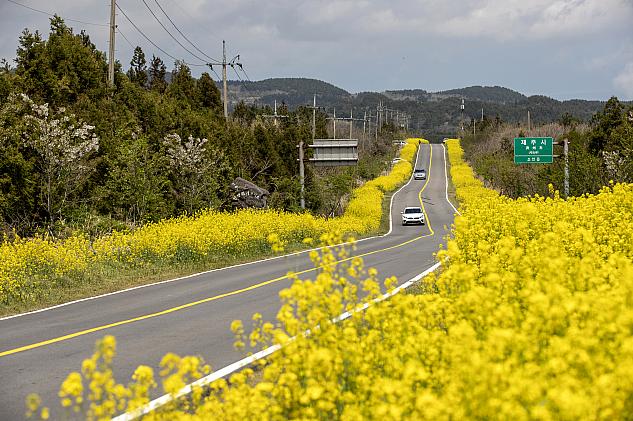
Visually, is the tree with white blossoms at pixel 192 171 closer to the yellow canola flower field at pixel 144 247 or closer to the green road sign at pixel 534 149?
the yellow canola flower field at pixel 144 247

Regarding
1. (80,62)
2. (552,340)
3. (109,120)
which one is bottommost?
(552,340)

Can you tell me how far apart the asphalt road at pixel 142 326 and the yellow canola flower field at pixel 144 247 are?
5.39 ft

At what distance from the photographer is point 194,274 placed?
57.0 feet

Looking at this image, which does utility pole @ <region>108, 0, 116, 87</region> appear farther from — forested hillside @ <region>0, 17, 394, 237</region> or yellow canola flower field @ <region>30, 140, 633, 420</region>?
yellow canola flower field @ <region>30, 140, 633, 420</region>

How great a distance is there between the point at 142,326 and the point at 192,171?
67.6ft

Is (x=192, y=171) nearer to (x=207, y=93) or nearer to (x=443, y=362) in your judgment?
(x=207, y=93)

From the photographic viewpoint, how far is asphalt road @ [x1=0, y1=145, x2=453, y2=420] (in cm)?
775

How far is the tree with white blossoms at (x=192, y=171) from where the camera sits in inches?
1191

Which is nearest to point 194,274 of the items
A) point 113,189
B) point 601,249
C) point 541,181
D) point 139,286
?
point 139,286

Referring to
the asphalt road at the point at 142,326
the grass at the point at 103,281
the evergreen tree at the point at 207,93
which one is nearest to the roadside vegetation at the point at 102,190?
the grass at the point at 103,281

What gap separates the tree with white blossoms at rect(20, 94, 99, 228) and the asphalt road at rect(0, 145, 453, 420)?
7.72 m

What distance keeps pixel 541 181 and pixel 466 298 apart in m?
38.6

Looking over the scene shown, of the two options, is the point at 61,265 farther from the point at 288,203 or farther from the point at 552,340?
the point at 288,203

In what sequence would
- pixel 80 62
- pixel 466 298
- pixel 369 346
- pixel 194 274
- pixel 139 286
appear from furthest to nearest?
pixel 80 62 → pixel 194 274 → pixel 139 286 → pixel 369 346 → pixel 466 298
